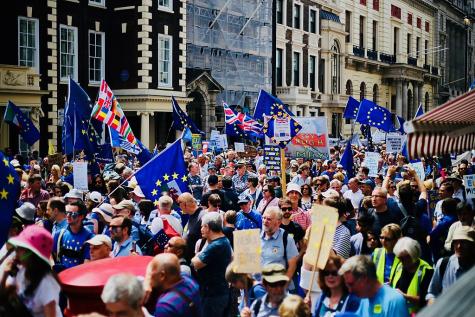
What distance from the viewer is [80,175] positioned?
11.7 m

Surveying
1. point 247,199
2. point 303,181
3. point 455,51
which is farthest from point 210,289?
point 455,51

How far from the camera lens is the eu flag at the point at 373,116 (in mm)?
21516

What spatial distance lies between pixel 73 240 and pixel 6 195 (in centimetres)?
90

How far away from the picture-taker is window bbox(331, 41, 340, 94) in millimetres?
49719

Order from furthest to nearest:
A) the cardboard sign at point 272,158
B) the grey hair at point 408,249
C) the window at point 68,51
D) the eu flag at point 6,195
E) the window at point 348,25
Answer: the window at point 348,25 < the window at point 68,51 < the cardboard sign at point 272,158 < the eu flag at point 6,195 < the grey hair at point 408,249

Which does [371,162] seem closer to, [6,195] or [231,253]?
[231,253]

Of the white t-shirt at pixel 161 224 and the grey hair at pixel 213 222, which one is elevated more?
the grey hair at pixel 213 222

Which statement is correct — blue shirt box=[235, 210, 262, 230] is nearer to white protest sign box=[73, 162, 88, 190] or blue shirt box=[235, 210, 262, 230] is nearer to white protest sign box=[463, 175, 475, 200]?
white protest sign box=[463, 175, 475, 200]

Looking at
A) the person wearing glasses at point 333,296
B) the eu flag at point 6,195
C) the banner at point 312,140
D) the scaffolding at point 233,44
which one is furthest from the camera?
the scaffolding at point 233,44

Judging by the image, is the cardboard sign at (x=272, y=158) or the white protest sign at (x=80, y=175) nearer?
the white protest sign at (x=80, y=175)

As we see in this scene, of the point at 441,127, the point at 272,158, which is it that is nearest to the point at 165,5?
the point at 272,158

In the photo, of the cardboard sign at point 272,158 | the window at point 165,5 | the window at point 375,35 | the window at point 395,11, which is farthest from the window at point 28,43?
the window at point 395,11

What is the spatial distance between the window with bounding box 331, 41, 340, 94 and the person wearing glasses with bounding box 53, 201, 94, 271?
43.2 m

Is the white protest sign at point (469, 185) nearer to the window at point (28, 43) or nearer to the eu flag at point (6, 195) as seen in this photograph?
the eu flag at point (6, 195)
